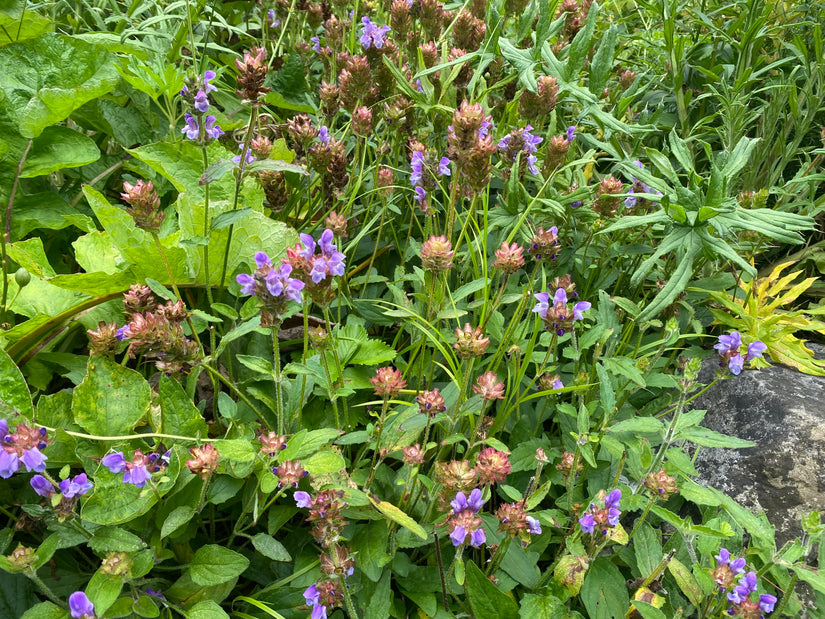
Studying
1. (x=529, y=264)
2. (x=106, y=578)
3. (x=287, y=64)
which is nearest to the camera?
(x=106, y=578)

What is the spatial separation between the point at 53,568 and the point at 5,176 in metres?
1.22

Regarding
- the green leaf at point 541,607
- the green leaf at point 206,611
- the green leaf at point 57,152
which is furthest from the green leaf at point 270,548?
the green leaf at point 57,152

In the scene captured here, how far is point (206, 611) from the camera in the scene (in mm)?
1149

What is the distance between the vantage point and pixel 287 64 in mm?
2422

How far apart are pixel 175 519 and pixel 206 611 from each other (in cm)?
19

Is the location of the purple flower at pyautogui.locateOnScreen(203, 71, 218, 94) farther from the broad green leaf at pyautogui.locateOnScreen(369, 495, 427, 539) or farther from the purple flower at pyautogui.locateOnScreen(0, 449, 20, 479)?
the broad green leaf at pyautogui.locateOnScreen(369, 495, 427, 539)

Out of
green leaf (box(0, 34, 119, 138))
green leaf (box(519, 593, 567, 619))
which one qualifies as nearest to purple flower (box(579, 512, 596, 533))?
green leaf (box(519, 593, 567, 619))

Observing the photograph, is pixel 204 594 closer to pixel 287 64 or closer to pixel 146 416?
pixel 146 416

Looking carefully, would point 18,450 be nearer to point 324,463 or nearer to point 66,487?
point 66,487

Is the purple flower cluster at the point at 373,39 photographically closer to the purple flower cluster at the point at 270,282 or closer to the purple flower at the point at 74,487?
the purple flower cluster at the point at 270,282

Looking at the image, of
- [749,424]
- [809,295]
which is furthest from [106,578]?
[809,295]

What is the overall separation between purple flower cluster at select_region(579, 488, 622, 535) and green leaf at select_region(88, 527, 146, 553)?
0.91m

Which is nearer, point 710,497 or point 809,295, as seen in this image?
point 710,497

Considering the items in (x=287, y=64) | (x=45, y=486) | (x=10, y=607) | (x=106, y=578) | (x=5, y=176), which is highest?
(x=287, y=64)
